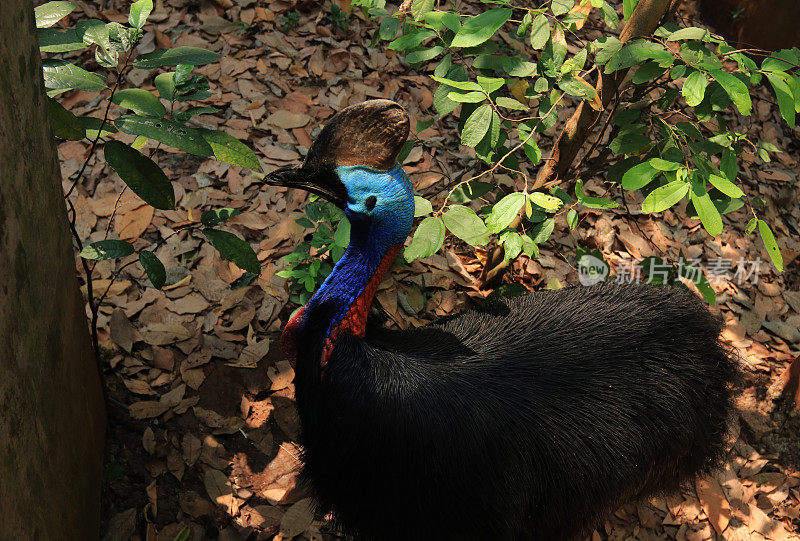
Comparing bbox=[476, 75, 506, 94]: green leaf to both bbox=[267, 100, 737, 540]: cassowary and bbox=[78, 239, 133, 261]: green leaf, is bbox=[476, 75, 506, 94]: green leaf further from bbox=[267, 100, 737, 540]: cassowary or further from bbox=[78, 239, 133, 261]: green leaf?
bbox=[78, 239, 133, 261]: green leaf

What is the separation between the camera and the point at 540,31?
231cm

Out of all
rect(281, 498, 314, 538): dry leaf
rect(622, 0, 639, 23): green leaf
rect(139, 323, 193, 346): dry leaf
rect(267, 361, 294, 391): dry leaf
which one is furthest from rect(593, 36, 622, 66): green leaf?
rect(139, 323, 193, 346): dry leaf

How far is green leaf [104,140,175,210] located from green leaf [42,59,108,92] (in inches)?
6.2

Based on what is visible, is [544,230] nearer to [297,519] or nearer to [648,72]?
[648,72]

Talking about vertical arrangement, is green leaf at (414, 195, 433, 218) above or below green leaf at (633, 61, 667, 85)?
below

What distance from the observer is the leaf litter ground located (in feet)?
8.61

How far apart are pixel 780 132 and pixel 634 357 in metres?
3.39

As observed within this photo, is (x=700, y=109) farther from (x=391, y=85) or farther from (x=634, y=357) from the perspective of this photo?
(x=391, y=85)

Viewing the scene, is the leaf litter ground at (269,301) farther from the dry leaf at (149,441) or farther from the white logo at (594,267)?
the white logo at (594,267)

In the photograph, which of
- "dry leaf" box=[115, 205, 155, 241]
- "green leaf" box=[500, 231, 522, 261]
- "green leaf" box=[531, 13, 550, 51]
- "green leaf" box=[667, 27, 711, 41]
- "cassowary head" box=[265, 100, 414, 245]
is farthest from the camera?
"dry leaf" box=[115, 205, 155, 241]

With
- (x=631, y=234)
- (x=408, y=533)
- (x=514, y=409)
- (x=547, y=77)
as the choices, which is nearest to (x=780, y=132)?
(x=631, y=234)

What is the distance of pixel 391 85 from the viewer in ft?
13.6

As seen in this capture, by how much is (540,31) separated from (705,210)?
2.79 feet

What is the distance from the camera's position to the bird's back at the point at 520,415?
1.97m
